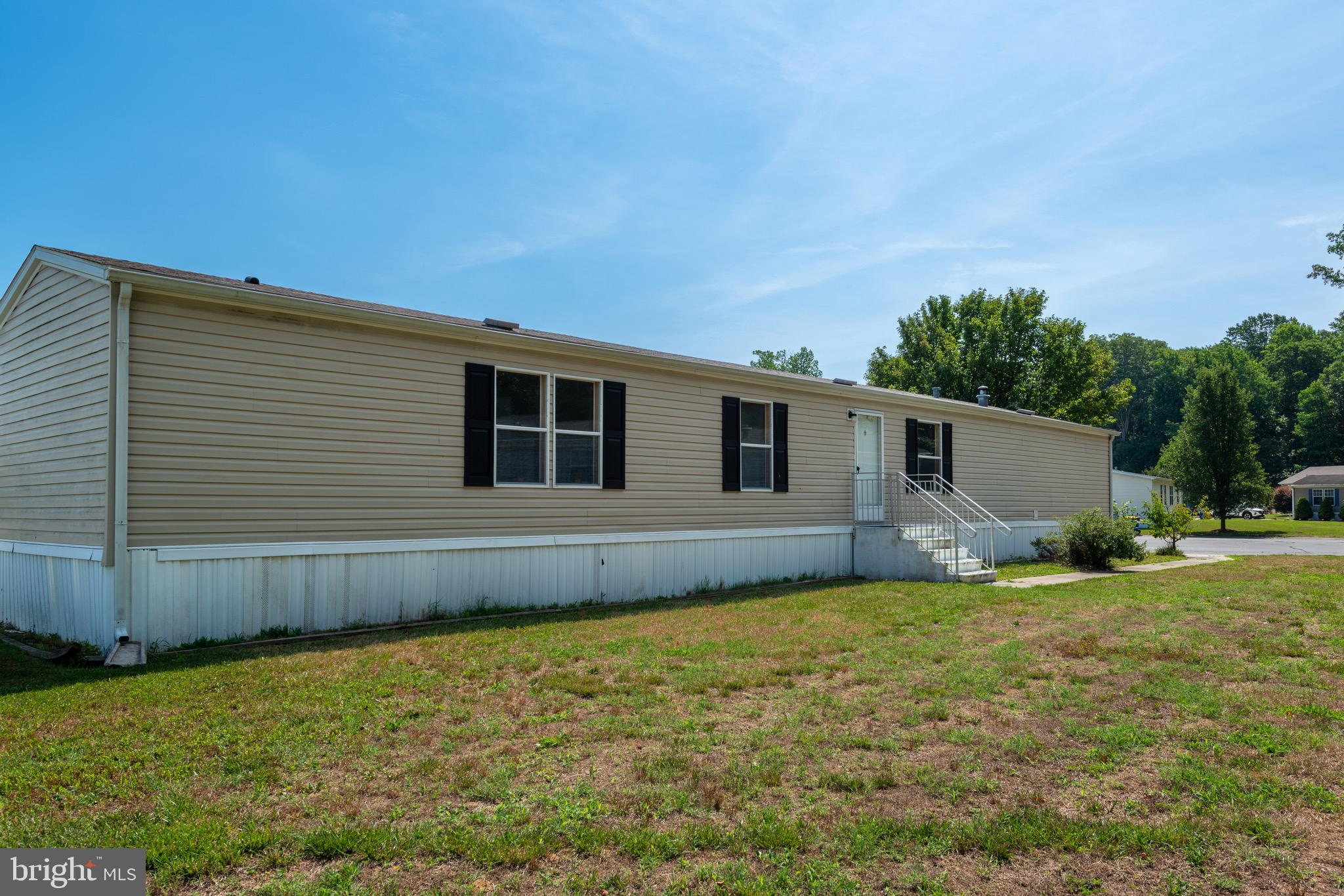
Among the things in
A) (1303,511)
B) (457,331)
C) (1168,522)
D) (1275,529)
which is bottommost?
(1275,529)

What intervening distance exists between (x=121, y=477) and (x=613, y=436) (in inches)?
199

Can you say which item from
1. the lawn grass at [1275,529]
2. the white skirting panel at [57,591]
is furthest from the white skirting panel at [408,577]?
the lawn grass at [1275,529]

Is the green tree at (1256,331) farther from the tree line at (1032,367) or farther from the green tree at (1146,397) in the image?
the tree line at (1032,367)

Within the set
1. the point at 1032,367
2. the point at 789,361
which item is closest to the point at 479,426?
the point at 1032,367

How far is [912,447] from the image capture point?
45.3 feet

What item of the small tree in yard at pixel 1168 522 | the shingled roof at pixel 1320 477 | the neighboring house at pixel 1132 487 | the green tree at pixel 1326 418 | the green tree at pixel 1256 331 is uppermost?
the green tree at pixel 1256 331

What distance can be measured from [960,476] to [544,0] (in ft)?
36.2

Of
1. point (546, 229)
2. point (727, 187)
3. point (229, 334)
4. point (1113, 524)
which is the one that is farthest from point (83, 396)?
point (1113, 524)

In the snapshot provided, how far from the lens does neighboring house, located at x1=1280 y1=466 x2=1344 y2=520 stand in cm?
4425

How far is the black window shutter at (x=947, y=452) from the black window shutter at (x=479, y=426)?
9486 millimetres

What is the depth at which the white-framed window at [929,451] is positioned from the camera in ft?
46.3

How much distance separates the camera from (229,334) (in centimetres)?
686

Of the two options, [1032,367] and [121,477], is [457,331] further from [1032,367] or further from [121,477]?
[1032,367]

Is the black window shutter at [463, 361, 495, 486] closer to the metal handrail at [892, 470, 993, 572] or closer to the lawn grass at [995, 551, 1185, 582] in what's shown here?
the metal handrail at [892, 470, 993, 572]
